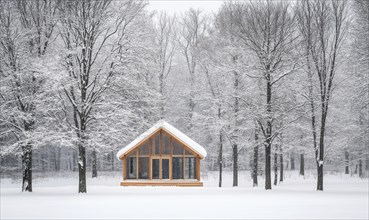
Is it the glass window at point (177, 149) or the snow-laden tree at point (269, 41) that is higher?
the snow-laden tree at point (269, 41)

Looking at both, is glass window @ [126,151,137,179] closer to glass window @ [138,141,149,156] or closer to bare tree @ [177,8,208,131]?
glass window @ [138,141,149,156]

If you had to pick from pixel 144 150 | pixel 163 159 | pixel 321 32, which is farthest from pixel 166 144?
pixel 321 32

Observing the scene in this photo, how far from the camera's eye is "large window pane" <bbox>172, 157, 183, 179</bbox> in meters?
28.6

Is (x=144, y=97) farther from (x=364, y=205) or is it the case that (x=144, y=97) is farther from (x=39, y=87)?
(x=364, y=205)

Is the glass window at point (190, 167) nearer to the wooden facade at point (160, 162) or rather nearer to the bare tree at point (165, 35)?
the wooden facade at point (160, 162)

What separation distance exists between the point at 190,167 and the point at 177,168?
3.25ft

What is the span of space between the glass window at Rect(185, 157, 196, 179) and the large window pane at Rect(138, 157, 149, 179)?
2935 millimetres

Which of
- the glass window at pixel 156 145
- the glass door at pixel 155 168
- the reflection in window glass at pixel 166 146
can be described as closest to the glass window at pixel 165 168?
the glass door at pixel 155 168

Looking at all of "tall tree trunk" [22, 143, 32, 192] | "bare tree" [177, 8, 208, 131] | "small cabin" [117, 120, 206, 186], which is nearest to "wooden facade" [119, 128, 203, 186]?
"small cabin" [117, 120, 206, 186]

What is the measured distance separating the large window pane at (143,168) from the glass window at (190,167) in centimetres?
294

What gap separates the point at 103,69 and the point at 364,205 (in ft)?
48.6

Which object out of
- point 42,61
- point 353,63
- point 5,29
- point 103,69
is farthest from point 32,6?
point 353,63

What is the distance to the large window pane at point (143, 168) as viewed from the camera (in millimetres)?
28562

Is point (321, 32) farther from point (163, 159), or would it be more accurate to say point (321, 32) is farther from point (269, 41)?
point (163, 159)
